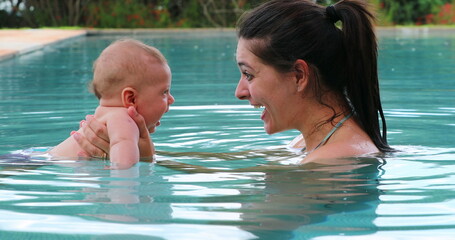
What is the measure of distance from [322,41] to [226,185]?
765 mm

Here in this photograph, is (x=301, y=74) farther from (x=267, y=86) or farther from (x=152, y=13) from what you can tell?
(x=152, y=13)

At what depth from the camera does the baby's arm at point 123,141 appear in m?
3.71

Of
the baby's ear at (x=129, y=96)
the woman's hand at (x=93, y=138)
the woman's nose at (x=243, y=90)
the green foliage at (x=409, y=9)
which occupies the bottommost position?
the green foliage at (x=409, y=9)

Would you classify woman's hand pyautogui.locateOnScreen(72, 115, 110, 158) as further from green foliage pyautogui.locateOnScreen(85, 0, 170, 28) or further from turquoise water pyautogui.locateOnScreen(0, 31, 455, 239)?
green foliage pyautogui.locateOnScreen(85, 0, 170, 28)

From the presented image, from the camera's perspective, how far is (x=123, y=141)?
12.3 feet

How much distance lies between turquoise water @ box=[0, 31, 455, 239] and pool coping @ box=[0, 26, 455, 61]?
7.58 m

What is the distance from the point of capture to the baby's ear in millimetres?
4027

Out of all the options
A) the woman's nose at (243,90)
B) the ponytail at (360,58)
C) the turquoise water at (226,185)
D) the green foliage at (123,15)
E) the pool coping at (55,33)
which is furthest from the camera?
the green foliage at (123,15)

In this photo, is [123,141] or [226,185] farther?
[123,141]

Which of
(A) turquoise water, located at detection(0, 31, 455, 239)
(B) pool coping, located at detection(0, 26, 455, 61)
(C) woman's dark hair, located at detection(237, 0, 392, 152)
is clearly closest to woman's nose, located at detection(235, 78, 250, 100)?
(C) woman's dark hair, located at detection(237, 0, 392, 152)

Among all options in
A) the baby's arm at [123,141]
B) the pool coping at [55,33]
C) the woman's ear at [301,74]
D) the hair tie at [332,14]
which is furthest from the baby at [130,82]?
the pool coping at [55,33]

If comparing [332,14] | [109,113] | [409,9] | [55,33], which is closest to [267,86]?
[332,14]

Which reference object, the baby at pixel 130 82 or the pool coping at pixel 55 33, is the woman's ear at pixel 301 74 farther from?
the pool coping at pixel 55 33

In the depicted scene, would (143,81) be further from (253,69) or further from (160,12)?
(160,12)
